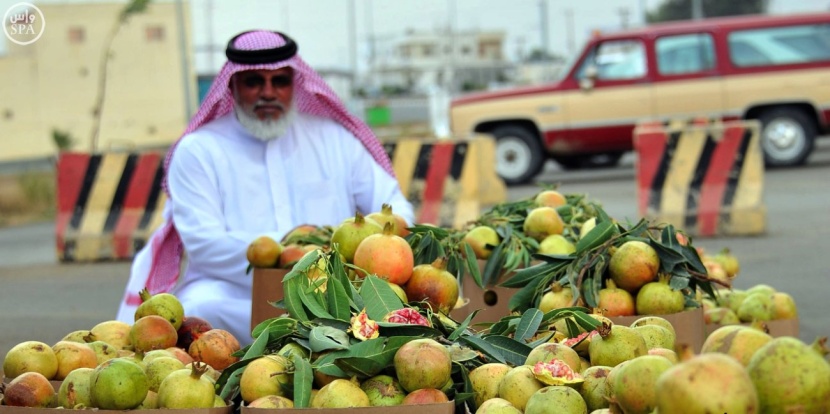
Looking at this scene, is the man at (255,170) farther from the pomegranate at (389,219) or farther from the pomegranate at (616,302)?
the pomegranate at (616,302)

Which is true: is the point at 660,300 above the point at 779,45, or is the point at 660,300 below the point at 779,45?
above

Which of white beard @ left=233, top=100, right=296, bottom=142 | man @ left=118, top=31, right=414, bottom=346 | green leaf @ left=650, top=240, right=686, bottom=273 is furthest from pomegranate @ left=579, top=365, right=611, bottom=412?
white beard @ left=233, top=100, right=296, bottom=142

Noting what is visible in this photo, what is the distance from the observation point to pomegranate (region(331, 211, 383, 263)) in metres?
3.89

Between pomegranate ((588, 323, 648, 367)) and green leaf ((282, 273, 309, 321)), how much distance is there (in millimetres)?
775

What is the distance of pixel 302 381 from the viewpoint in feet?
9.11

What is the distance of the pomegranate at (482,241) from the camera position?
14.2ft

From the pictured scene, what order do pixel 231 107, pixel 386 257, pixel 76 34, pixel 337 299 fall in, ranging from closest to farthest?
pixel 337 299, pixel 386 257, pixel 231 107, pixel 76 34

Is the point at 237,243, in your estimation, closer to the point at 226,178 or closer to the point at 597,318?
the point at 226,178

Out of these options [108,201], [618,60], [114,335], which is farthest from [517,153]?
[114,335]

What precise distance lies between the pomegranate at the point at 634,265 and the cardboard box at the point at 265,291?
1149 millimetres

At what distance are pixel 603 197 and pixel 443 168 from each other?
465cm

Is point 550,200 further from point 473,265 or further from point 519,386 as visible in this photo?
point 519,386

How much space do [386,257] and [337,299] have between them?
47cm

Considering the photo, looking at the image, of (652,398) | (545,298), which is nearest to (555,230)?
(545,298)
